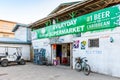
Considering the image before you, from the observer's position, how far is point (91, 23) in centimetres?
1076

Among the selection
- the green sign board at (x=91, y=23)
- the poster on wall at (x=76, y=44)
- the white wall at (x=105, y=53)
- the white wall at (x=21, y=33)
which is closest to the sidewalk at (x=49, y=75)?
the white wall at (x=105, y=53)

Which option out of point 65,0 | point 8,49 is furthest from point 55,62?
point 65,0

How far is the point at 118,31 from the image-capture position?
943 centimetres

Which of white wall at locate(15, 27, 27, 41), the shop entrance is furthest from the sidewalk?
white wall at locate(15, 27, 27, 41)

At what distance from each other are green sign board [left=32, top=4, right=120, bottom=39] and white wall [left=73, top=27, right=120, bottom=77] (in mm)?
504

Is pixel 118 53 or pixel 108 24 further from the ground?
pixel 108 24

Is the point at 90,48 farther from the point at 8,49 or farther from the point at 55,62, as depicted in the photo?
the point at 8,49

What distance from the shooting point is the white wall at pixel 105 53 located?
949 centimetres

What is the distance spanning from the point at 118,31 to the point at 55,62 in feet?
25.2

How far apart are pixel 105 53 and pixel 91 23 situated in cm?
228

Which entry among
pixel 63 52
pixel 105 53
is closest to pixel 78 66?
pixel 105 53

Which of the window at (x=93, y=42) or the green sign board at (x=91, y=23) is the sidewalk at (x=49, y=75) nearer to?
the window at (x=93, y=42)

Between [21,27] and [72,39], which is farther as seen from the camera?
[21,27]

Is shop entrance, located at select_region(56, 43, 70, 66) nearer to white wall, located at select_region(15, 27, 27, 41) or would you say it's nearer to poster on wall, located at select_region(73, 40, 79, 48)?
poster on wall, located at select_region(73, 40, 79, 48)
